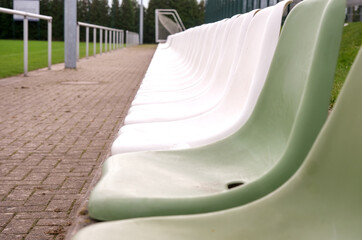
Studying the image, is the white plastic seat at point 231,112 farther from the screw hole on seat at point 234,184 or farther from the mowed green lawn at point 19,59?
the mowed green lawn at point 19,59

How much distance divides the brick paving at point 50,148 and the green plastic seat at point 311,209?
5.34 ft

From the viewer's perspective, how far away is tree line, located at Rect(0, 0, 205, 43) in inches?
2274

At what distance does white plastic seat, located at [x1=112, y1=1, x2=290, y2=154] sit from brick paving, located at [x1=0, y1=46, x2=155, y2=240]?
2.46ft

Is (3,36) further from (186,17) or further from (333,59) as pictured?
(333,59)

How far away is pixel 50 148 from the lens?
15.6ft

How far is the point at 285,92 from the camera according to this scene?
1752 mm

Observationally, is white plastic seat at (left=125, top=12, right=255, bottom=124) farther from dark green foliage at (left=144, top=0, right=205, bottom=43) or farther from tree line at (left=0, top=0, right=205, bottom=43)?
dark green foliage at (left=144, top=0, right=205, bottom=43)

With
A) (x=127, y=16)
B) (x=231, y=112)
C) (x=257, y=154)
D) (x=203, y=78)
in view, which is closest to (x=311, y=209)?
(x=257, y=154)

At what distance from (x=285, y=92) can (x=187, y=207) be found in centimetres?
56

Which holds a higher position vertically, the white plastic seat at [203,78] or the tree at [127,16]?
the tree at [127,16]

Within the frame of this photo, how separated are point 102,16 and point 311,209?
62.8m

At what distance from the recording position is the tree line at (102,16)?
57.8 meters

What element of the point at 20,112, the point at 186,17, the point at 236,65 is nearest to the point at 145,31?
the point at 186,17

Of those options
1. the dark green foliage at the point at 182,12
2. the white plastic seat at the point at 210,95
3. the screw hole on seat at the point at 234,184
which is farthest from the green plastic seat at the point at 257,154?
the dark green foliage at the point at 182,12
